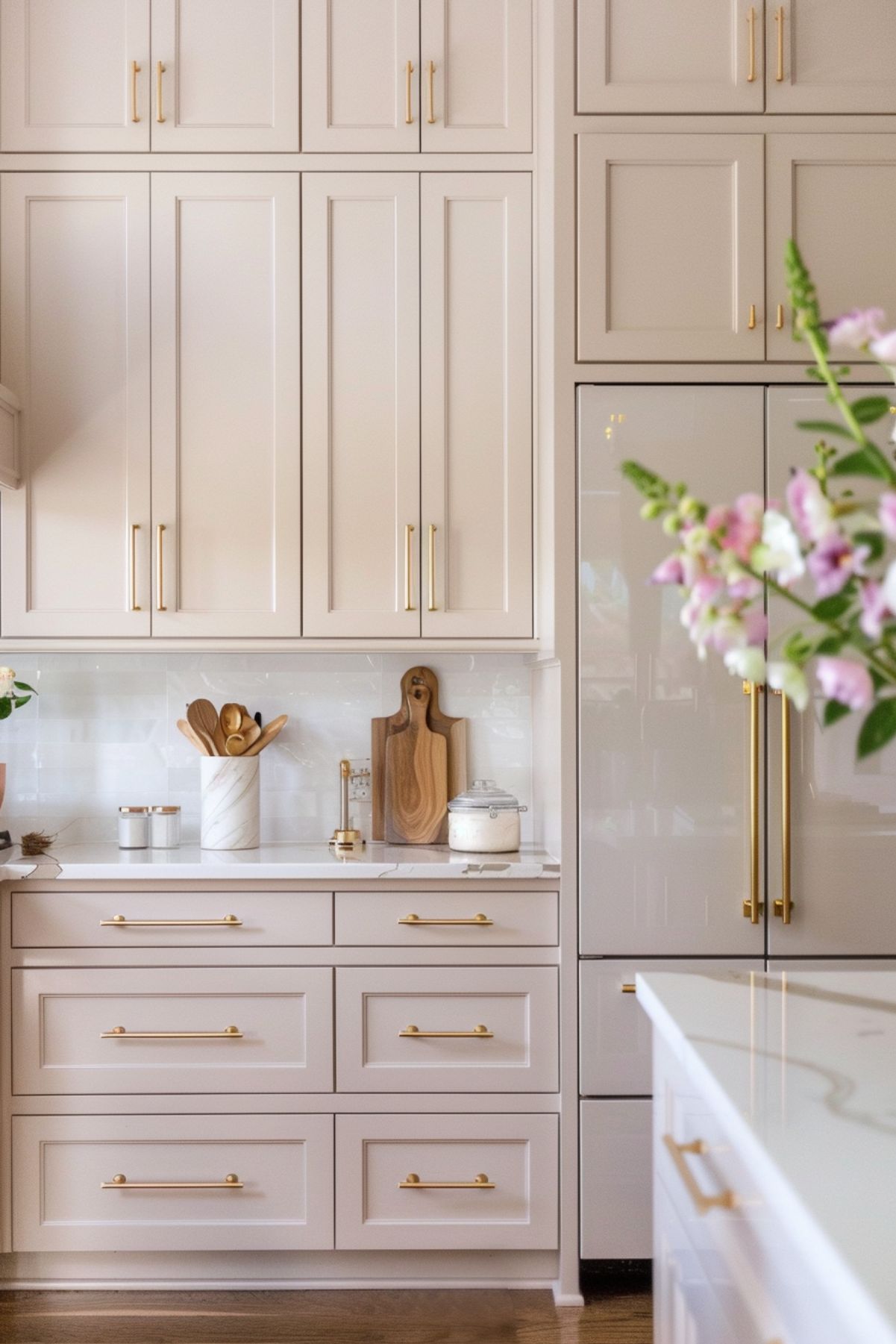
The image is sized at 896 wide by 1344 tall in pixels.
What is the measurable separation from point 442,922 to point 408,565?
2.74 feet

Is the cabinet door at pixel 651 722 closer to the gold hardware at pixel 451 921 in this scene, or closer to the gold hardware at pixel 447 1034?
the gold hardware at pixel 451 921

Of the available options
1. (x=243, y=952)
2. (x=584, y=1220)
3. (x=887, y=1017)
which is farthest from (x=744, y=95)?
(x=584, y=1220)

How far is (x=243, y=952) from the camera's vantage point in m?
2.47

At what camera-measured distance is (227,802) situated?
2754mm

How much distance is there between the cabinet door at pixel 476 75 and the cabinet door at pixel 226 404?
39cm

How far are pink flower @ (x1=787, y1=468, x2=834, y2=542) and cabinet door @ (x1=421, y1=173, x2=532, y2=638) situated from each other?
1855 mm

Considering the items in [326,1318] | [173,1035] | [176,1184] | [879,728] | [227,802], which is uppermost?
[879,728]

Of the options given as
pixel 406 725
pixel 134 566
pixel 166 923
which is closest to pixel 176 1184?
pixel 166 923

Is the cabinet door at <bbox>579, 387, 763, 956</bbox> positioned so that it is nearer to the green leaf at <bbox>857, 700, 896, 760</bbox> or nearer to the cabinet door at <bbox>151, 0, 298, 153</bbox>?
the cabinet door at <bbox>151, 0, 298, 153</bbox>

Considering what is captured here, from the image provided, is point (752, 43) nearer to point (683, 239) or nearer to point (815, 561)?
point (683, 239)

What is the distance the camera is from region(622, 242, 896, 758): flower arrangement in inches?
31.0

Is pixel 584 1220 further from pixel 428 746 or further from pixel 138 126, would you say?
pixel 138 126

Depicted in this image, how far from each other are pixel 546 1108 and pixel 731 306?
1806 mm

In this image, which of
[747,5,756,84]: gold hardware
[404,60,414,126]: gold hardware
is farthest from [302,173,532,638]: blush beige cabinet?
[747,5,756,84]: gold hardware
